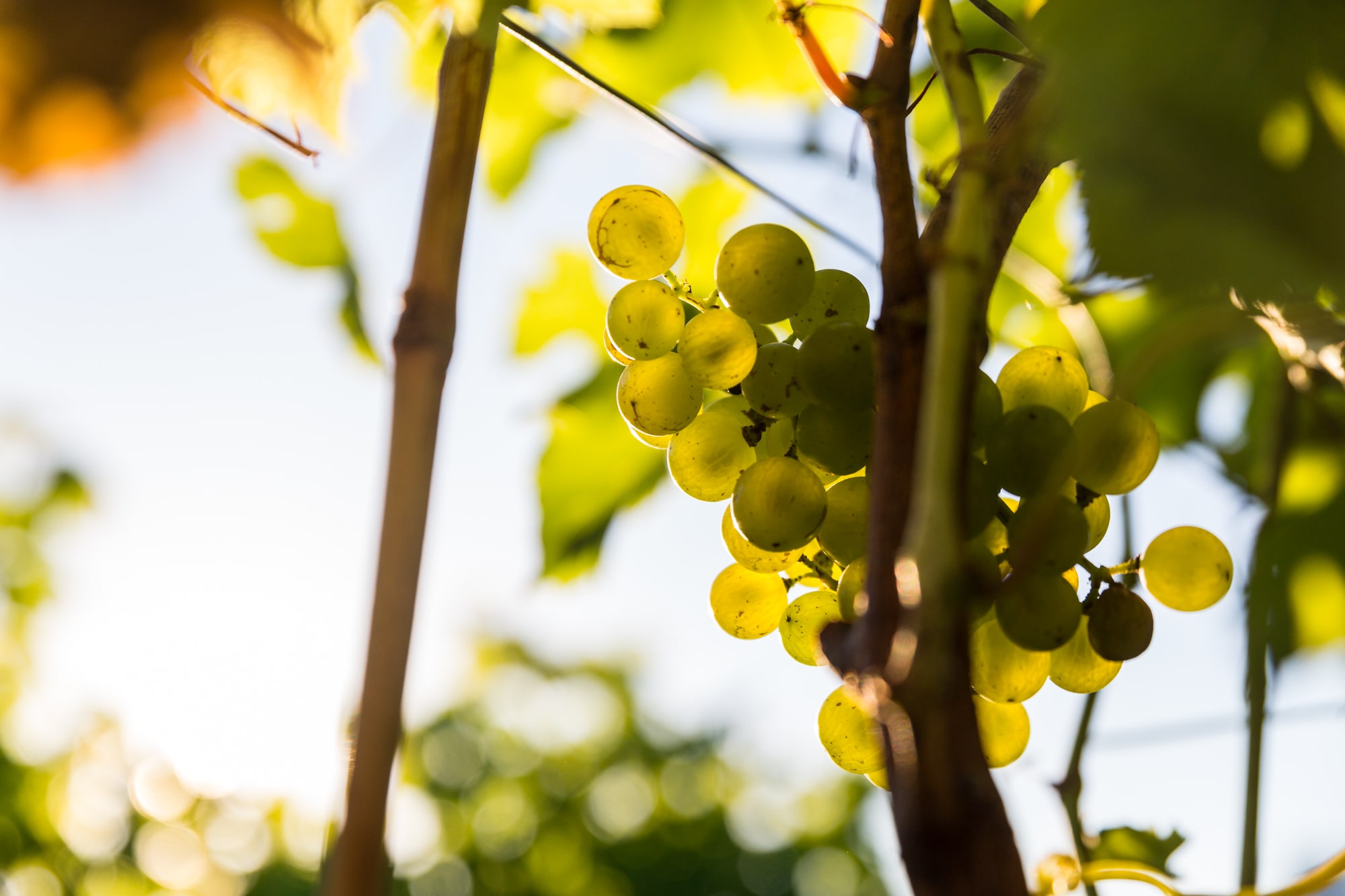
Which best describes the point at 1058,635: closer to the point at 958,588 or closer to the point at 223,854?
the point at 958,588

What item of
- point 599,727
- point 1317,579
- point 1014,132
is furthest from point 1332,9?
point 599,727

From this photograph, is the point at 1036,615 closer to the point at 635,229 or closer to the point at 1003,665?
the point at 1003,665

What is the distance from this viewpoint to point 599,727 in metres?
8.76

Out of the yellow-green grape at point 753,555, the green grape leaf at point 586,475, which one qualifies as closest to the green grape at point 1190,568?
the yellow-green grape at point 753,555

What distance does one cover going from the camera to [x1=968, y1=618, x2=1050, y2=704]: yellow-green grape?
402mm

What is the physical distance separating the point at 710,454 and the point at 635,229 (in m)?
0.11

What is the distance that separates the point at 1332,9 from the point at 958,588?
0.30 metres

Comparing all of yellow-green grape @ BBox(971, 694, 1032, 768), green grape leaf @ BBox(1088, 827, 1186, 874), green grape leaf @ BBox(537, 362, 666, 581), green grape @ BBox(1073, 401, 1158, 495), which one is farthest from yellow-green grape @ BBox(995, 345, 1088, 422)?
green grape leaf @ BBox(537, 362, 666, 581)

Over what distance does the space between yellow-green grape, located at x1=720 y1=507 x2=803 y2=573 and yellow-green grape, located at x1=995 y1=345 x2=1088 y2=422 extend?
115 millimetres

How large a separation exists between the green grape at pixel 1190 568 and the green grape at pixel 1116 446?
55 mm

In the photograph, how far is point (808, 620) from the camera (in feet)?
1.46

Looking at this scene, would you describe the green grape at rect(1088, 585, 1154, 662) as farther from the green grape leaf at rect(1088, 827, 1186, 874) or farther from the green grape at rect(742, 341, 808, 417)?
the green grape leaf at rect(1088, 827, 1186, 874)

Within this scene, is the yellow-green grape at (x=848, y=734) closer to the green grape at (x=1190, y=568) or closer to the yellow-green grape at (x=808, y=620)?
the yellow-green grape at (x=808, y=620)

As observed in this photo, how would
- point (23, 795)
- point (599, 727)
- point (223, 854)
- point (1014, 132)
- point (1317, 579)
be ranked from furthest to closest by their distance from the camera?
point (599, 727) < point (223, 854) < point (23, 795) < point (1317, 579) < point (1014, 132)
